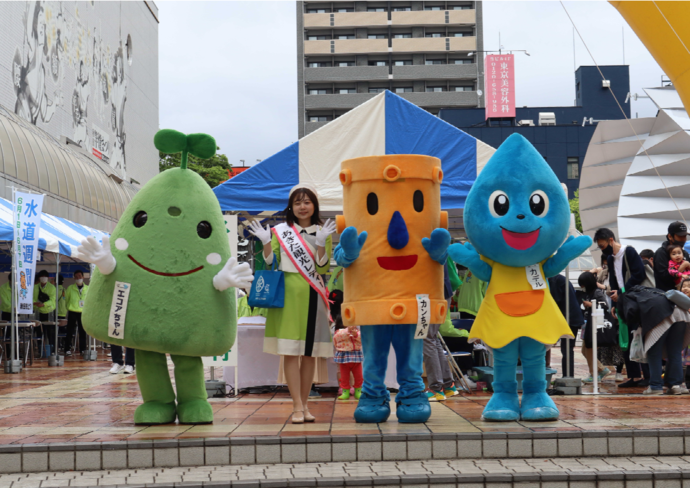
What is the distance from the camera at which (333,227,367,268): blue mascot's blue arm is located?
5301mm

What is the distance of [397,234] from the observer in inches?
213

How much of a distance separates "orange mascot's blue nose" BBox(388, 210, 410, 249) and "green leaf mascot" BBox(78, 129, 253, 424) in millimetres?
1105

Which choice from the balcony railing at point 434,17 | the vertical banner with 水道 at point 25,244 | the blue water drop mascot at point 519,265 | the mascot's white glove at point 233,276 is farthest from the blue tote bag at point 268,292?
the balcony railing at point 434,17

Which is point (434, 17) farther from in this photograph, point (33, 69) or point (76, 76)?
point (33, 69)

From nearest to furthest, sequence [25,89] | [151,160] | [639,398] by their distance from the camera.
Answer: [639,398] → [25,89] → [151,160]

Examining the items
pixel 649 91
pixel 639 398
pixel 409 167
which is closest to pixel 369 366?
pixel 409 167

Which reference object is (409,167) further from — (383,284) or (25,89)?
(25,89)

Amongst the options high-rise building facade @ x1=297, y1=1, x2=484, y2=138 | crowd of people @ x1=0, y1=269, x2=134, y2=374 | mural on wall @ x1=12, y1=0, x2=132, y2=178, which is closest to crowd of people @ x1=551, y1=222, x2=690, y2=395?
crowd of people @ x1=0, y1=269, x2=134, y2=374

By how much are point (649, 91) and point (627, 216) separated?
3.64m

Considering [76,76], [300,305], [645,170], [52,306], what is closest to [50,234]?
[52,306]

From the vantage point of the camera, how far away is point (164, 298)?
205 inches

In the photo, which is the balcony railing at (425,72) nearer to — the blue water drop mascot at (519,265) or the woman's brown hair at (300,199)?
the woman's brown hair at (300,199)

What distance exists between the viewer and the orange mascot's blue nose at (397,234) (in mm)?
5414

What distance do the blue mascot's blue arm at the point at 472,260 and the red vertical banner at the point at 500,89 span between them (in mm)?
43259
